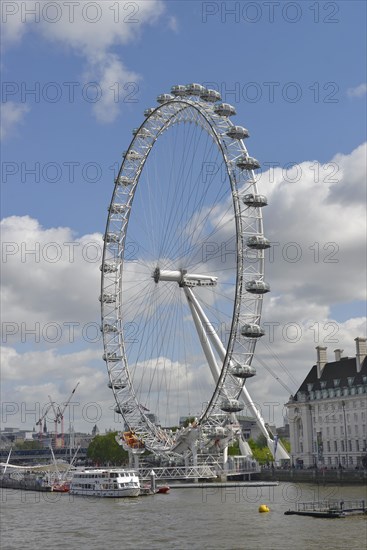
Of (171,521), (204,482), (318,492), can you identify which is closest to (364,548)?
(171,521)

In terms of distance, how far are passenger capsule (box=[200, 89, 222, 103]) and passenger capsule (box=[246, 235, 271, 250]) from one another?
409 inches

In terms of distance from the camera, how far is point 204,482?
73.6m

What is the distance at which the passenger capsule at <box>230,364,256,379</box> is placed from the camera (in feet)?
205

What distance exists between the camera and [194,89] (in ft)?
208

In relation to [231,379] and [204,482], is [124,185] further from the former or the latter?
[204,482]

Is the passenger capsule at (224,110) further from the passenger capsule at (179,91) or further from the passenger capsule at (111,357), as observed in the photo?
the passenger capsule at (111,357)

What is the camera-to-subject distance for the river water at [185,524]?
115 feet

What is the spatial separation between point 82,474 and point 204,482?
10092 mm

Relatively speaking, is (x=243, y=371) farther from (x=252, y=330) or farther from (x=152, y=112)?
(x=152, y=112)

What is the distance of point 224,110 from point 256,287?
41.0 feet

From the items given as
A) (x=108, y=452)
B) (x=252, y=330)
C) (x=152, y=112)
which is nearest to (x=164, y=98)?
(x=152, y=112)

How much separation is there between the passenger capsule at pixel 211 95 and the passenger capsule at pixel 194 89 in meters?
0.20

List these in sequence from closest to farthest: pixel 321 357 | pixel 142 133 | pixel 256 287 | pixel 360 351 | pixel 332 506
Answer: pixel 332 506
pixel 256 287
pixel 142 133
pixel 360 351
pixel 321 357

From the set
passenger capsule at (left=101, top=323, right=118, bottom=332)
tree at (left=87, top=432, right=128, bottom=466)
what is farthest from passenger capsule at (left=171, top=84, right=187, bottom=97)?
tree at (left=87, top=432, right=128, bottom=466)
